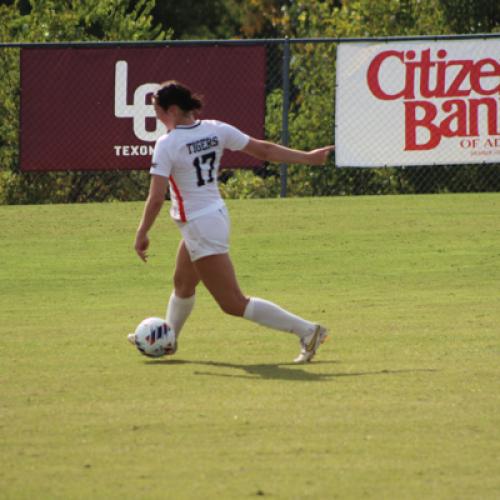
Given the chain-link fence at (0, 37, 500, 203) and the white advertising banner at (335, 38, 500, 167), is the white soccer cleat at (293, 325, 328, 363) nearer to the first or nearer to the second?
the chain-link fence at (0, 37, 500, 203)

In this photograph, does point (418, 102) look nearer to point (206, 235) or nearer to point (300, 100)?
point (300, 100)

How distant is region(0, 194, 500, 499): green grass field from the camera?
7.14 metres

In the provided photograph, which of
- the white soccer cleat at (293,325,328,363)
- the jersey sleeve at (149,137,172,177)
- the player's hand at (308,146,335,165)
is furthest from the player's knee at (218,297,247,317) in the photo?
the player's hand at (308,146,335,165)

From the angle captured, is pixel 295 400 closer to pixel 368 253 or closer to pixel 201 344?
pixel 201 344

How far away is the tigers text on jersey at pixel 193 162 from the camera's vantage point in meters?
10.2

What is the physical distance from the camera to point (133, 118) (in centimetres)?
2125

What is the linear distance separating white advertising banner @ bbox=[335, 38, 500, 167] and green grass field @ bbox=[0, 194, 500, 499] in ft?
7.08

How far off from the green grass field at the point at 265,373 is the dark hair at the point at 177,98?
5.71 feet

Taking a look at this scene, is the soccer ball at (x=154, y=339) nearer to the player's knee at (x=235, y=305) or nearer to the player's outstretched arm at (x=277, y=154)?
the player's knee at (x=235, y=305)

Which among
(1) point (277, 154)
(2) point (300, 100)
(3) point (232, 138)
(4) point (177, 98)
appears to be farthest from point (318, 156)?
(2) point (300, 100)

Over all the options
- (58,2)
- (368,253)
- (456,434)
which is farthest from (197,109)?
(58,2)

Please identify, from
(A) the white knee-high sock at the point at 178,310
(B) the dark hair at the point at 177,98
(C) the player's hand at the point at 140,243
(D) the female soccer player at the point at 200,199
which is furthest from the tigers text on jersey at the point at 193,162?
(A) the white knee-high sock at the point at 178,310

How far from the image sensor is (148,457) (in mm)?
7469

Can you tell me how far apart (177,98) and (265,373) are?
189 centimetres
